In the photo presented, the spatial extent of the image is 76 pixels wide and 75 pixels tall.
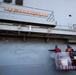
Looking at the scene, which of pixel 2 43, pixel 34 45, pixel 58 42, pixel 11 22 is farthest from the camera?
pixel 58 42

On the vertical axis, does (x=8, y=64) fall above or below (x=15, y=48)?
below

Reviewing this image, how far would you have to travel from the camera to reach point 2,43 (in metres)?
7.84

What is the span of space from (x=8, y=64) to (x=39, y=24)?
2708 mm

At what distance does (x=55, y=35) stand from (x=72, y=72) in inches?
95.2

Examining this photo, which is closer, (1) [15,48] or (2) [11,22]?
(2) [11,22]

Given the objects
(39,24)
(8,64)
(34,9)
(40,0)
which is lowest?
(8,64)

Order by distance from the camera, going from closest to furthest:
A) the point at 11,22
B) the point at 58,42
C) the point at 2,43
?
the point at 11,22 → the point at 2,43 → the point at 58,42

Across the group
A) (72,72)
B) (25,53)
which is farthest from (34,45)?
(72,72)

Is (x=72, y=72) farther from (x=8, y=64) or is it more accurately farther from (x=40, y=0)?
(x=40, y=0)

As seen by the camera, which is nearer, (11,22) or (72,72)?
(11,22)

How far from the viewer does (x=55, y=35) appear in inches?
328

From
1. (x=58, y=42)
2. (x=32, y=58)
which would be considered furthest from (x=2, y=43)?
(x=58, y=42)

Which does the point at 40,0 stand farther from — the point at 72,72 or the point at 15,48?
the point at 72,72

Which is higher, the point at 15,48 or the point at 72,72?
the point at 15,48
